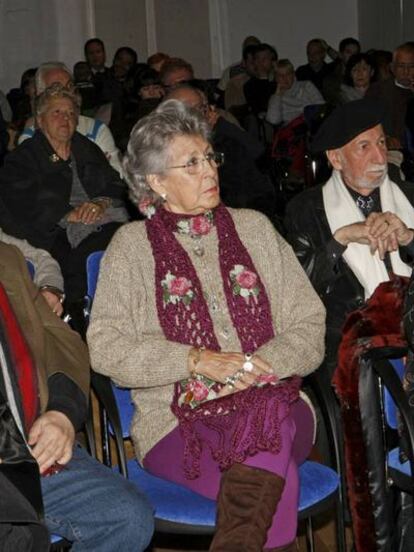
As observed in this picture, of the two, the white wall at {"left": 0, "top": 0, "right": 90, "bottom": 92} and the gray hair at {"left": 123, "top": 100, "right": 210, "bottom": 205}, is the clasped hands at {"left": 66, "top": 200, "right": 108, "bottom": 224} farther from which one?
the white wall at {"left": 0, "top": 0, "right": 90, "bottom": 92}

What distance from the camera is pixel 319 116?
7473 mm

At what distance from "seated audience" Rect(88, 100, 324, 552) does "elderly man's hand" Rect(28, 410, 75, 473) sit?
28 centimetres

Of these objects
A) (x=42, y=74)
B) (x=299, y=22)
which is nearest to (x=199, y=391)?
(x=42, y=74)

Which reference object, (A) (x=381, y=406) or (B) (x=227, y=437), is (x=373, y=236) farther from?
(B) (x=227, y=437)

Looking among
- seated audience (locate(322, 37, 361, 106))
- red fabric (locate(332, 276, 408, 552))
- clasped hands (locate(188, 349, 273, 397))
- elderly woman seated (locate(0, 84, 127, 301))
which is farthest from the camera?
seated audience (locate(322, 37, 361, 106))

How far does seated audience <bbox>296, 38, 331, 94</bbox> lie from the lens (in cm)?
1219

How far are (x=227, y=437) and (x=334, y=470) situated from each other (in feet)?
1.35

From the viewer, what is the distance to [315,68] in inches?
491

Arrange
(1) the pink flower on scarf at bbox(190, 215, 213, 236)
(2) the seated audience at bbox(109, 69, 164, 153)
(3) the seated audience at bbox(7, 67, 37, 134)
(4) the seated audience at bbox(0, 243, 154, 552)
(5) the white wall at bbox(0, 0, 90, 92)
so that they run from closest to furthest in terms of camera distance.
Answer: (4) the seated audience at bbox(0, 243, 154, 552) → (1) the pink flower on scarf at bbox(190, 215, 213, 236) → (2) the seated audience at bbox(109, 69, 164, 153) → (3) the seated audience at bbox(7, 67, 37, 134) → (5) the white wall at bbox(0, 0, 90, 92)

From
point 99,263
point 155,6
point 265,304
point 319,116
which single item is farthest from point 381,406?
point 155,6

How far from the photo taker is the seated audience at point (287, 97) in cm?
1031

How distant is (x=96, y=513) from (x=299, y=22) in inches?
516

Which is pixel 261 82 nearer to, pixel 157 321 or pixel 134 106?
pixel 134 106

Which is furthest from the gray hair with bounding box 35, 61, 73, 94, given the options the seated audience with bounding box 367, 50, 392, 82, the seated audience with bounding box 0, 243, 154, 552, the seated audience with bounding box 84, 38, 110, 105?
the seated audience with bounding box 84, 38, 110, 105
